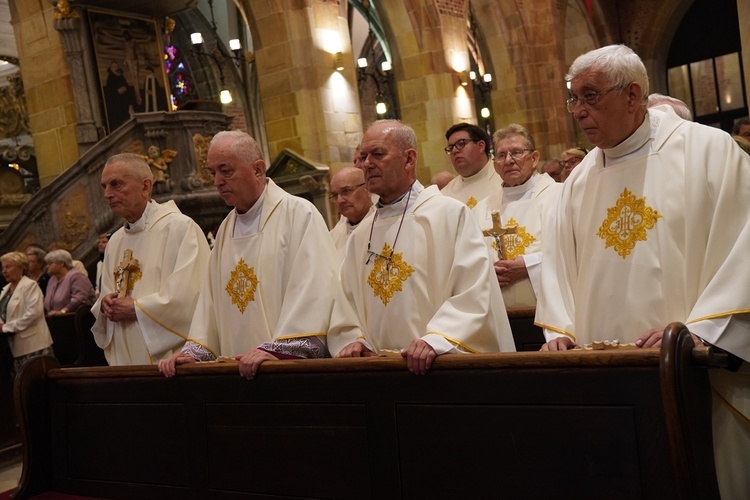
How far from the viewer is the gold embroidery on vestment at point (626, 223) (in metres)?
3.05

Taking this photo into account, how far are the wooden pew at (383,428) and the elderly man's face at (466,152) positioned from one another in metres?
2.82

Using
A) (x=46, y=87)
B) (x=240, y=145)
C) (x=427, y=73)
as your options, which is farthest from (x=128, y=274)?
(x=427, y=73)

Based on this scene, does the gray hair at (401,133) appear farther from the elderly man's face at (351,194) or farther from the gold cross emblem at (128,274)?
the gold cross emblem at (128,274)

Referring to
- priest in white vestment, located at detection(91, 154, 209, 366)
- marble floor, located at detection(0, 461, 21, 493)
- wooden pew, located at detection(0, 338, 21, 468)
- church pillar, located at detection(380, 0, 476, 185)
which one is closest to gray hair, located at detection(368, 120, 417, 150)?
priest in white vestment, located at detection(91, 154, 209, 366)

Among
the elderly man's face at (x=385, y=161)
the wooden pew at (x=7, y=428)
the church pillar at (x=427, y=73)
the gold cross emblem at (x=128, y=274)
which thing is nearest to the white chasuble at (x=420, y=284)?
the elderly man's face at (x=385, y=161)

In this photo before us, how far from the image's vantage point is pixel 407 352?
120 inches

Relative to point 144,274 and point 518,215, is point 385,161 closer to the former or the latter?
point 144,274

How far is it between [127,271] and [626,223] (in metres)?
3.01

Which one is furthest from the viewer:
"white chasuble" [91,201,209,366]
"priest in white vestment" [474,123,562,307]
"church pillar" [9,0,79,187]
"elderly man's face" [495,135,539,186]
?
"church pillar" [9,0,79,187]

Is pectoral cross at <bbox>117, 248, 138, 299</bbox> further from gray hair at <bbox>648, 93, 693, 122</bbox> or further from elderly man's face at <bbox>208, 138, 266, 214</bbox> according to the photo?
gray hair at <bbox>648, 93, 693, 122</bbox>

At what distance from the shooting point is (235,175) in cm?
404

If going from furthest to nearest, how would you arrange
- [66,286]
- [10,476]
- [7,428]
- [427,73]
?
[427,73], [66,286], [7,428], [10,476]

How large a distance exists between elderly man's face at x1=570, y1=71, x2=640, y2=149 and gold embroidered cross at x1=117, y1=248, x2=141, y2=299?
288cm

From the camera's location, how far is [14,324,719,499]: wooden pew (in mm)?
2527
